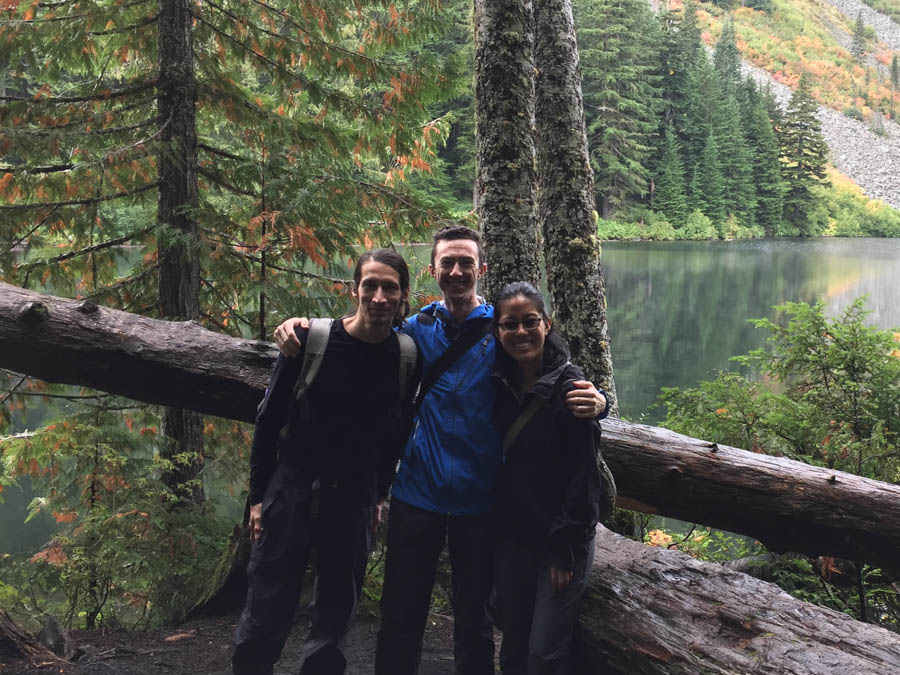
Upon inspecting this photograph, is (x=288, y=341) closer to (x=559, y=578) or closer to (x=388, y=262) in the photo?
(x=388, y=262)

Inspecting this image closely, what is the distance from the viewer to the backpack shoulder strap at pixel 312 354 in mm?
2578

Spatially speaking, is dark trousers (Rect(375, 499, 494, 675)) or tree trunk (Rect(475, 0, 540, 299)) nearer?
dark trousers (Rect(375, 499, 494, 675))

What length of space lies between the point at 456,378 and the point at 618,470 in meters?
1.44

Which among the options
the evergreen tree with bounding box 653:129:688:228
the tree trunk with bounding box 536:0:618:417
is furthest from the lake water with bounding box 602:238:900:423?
the evergreen tree with bounding box 653:129:688:228

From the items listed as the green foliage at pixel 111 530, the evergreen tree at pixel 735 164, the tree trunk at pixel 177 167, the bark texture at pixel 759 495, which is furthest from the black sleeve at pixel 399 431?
the evergreen tree at pixel 735 164

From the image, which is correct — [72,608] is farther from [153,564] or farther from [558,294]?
[558,294]

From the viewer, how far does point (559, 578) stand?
259 centimetres

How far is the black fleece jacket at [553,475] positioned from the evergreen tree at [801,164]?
6820 centimetres

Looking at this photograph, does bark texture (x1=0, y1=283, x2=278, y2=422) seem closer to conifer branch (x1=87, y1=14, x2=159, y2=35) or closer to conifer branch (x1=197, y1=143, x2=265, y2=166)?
conifer branch (x1=197, y1=143, x2=265, y2=166)

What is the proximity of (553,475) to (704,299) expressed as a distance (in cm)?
2529

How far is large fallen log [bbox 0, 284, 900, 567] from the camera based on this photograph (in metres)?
3.36

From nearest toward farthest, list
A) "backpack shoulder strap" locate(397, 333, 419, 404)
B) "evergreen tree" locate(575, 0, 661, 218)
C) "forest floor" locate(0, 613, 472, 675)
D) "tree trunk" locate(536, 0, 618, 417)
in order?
"backpack shoulder strap" locate(397, 333, 419, 404), "forest floor" locate(0, 613, 472, 675), "tree trunk" locate(536, 0, 618, 417), "evergreen tree" locate(575, 0, 661, 218)

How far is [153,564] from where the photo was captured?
429cm

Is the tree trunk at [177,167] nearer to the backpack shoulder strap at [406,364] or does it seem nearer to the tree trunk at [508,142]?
the tree trunk at [508,142]
